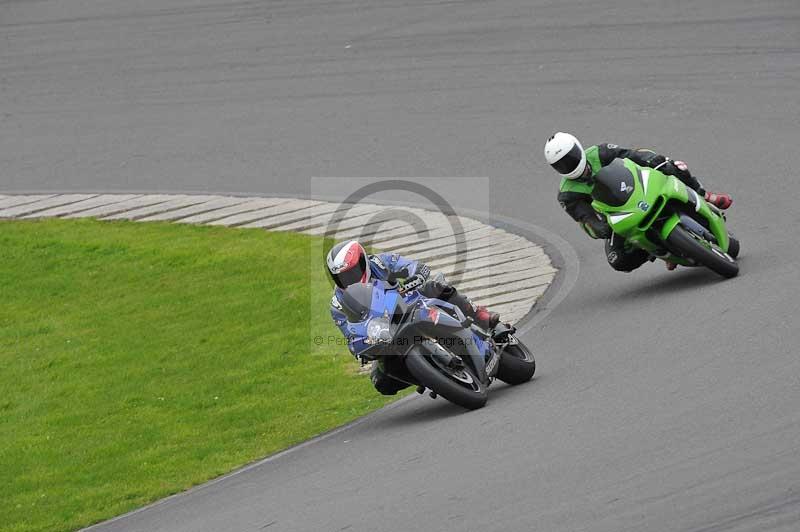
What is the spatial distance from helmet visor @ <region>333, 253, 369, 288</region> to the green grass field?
1.46 metres

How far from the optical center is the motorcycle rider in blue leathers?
9.70m

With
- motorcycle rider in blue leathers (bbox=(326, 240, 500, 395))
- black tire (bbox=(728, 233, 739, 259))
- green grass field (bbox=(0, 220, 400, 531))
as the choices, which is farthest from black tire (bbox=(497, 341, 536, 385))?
black tire (bbox=(728, 233, 739, 259))

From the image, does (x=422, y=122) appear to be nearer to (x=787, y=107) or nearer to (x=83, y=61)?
(x=787, y=107)

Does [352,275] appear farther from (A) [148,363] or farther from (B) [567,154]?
(A) [148,363]

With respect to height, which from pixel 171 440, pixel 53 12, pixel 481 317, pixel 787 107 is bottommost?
pixel 171 440

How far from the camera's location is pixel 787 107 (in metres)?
15.8

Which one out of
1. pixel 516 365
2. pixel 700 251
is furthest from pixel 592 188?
pixel 516 365

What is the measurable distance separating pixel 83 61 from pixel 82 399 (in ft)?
37.6

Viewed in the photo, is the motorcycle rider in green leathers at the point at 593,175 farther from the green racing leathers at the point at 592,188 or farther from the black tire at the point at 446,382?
the black tire at the point at 446,382

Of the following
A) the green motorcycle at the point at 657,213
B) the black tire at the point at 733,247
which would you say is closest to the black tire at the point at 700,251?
the green motorcycle at the point at 657,213

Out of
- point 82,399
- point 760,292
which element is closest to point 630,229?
point 760,292

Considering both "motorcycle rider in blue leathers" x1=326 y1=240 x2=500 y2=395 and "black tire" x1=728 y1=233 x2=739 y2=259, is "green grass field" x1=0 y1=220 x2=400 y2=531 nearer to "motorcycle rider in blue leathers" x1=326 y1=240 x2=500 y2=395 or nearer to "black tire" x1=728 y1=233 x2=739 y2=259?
"motorcycle rider in blue leathers" x1=326 y1=240 x2=500 y2=395

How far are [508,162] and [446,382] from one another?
7.08m

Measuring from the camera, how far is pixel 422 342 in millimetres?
9594
